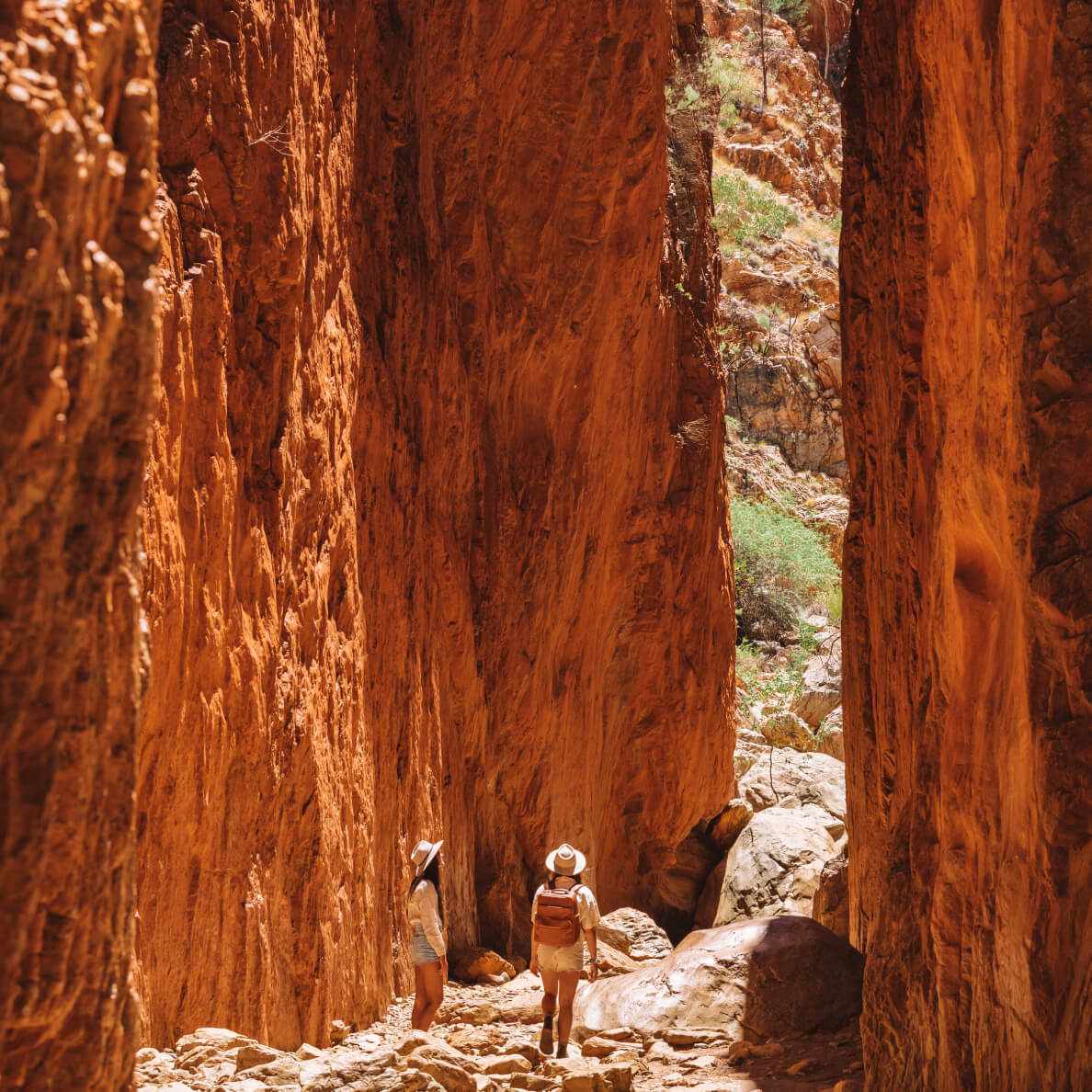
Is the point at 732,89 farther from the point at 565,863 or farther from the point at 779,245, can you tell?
the point at 565,863

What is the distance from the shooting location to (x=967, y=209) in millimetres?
6660

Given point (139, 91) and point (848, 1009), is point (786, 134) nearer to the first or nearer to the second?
point (848, 1009)

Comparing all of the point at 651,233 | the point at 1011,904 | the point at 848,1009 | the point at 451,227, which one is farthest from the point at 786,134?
the point at 1011,904

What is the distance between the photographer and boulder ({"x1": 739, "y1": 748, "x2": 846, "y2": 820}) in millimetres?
22312

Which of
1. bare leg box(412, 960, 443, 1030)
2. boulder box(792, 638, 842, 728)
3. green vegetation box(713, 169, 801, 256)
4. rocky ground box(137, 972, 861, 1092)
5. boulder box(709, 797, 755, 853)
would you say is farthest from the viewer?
green vegetation box(713, 169, 801, 256)

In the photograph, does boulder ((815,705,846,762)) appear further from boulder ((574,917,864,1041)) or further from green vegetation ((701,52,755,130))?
green vegetation ((701,52,755,130))

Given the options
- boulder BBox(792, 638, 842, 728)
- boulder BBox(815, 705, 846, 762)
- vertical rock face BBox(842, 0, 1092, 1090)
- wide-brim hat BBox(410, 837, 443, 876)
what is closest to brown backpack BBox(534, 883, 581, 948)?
wide-brim hat BBox(410, 837, 443, 876)

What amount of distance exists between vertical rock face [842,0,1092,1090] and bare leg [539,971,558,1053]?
2041 millimetres

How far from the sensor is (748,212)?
37.0 metres

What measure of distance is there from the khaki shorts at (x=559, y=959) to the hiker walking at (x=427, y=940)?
701 millimetres

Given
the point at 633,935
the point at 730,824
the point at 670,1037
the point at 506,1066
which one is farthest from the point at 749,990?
the point at 730,824

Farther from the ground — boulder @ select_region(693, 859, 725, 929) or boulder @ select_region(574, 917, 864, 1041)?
boulder @ select_region(574, 917, 864, 1041)

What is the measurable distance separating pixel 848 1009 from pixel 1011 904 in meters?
4.21

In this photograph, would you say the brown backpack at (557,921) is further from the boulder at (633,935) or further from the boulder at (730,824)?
the boulder at (730,824)
